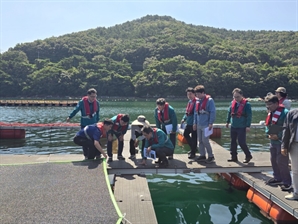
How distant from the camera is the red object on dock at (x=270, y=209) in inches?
228

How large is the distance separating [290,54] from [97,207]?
139270 millimetres

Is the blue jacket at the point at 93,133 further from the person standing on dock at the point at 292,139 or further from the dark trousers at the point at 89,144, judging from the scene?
the person standing on dock at the point at 292,139

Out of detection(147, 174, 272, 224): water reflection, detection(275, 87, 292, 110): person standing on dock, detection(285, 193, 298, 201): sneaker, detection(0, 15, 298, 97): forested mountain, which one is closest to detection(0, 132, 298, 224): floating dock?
detection(285, 193, 298, 201): sneaker

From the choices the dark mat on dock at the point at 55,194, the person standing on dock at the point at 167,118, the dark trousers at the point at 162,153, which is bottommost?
the dark mat on dock at the point at 55,194

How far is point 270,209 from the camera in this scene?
20.0 feet

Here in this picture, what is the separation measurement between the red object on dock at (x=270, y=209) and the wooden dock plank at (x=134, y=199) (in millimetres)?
2439

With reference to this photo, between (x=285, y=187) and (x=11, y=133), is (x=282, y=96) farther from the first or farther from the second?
(x=11, y=133)

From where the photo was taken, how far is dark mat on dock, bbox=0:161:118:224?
14.0 feet

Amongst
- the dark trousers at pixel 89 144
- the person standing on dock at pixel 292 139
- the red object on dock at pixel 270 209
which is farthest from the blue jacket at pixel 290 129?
the dark trousers at pixel 89 144

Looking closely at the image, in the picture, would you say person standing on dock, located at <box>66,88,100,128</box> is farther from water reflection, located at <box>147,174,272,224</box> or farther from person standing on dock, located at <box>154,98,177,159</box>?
water reflection, located at <box>147,174,272,224</box>

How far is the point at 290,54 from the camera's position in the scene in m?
128

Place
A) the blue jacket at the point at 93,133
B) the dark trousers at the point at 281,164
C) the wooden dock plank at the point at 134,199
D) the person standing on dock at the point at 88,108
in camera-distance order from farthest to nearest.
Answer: the person standing on dock at the point at 88,108 < the blue jacket at the point at 93,133 < the dark trousers at the point at 281,164 < the wooden dock plank at the point at 134,199

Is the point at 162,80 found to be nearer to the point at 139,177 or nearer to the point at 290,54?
the point at 290,54

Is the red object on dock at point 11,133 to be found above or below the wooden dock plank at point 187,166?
below
